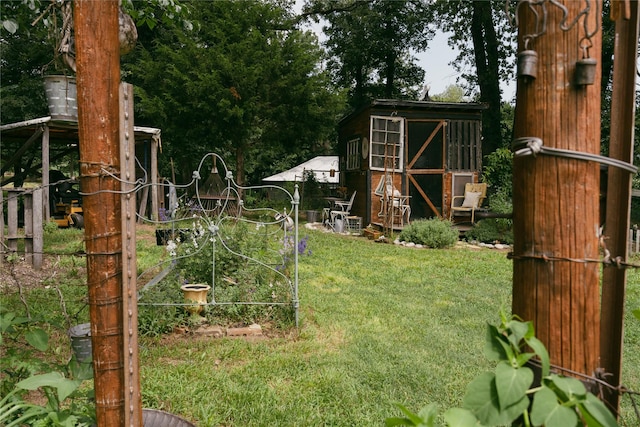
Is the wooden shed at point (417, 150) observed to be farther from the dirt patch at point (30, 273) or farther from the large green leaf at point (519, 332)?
the large green leaf at point (519, 332)

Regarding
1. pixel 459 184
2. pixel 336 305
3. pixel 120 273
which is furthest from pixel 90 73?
pixel 459 184

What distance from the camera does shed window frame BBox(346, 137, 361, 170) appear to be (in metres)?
14.2

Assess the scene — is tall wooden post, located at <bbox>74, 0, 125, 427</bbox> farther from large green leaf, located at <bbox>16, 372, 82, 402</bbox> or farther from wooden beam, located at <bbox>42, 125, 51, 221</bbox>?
wooden beam, located at <bbox>42, 125, 51, 221</bbox>

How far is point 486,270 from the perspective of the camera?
7742mm

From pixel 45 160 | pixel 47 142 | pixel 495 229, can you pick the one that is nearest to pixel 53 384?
pixel 47 142


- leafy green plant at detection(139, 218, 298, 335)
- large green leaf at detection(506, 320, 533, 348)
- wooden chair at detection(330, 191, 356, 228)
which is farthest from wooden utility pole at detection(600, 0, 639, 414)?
wooden chair at detection(330, 191, 356, 228)

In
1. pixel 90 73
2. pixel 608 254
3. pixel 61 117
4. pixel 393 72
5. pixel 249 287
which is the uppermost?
pixel 393 72

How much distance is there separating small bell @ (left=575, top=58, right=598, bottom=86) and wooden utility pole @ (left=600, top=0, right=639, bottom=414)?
175 mm

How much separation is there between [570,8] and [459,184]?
12360 millimetres

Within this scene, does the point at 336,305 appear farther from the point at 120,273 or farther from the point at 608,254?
the point at 608,254

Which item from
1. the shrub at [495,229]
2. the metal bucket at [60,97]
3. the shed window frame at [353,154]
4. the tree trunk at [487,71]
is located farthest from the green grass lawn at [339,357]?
the tree trunk at [487,71]

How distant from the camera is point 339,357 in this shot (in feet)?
12.8

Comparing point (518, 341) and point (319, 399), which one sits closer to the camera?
point (518, 341)

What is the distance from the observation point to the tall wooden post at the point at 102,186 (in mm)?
1718
